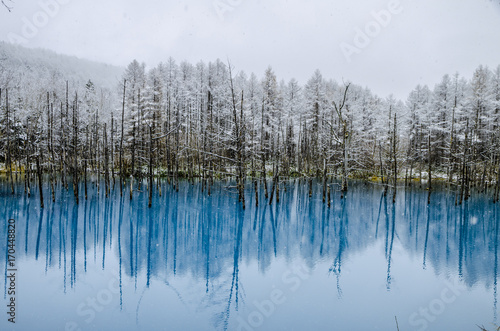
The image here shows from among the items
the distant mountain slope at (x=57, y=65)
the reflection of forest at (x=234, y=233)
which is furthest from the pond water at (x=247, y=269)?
the distant mountain slope at (x=57, y=65)

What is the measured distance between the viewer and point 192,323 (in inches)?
320

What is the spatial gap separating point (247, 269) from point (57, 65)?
157401 millimetres

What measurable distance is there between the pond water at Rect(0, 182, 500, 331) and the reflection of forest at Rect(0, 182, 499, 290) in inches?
3.8

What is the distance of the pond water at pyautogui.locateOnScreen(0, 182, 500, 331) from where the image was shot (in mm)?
8516

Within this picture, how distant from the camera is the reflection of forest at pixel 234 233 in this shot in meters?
13.0

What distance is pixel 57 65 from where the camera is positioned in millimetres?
132875

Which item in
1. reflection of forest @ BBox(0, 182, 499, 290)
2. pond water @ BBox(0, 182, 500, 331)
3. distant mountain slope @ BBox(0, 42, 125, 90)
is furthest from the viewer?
distant mountain slope @ BBox(0, 42, 125, 90)

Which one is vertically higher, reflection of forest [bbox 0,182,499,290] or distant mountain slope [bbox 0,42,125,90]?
distant mountain slope [bbox 0,42,125,90]

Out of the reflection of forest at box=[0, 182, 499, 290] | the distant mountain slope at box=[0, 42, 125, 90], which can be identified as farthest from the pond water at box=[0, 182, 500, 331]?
the distant mountain slope at box=[0, 42, 125, 90]

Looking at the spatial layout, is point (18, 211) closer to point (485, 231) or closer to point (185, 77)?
point (485, 231)

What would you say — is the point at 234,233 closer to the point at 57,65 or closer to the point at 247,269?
the point at 247,269

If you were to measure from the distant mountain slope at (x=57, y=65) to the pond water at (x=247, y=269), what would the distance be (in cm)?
8723

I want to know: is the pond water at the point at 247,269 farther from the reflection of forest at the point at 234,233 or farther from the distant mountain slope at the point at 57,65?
the distant mountain slope at the point at 57,65

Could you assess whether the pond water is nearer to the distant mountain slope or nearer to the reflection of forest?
the reflection of forest
